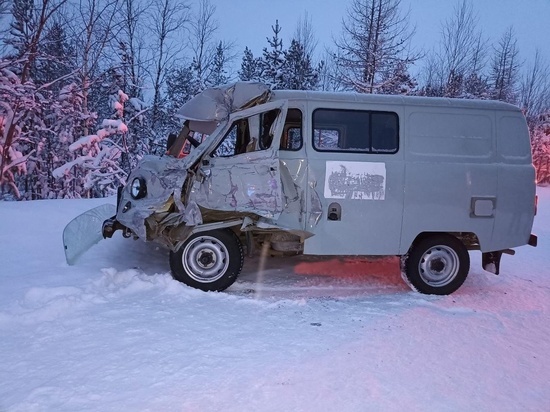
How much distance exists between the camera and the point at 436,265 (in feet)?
19.7

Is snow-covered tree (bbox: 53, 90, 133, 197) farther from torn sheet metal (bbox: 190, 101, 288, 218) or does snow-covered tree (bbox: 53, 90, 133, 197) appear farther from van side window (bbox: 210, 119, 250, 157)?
torn sheet metal (bbox: 190, 101, 288, 218)

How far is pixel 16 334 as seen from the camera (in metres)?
3.87

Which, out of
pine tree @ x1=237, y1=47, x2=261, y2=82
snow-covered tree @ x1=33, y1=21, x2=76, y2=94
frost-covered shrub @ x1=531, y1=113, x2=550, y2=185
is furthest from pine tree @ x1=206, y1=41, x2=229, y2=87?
frost-covered shrub @ x1=531, y1=113, x2=550, y2=185

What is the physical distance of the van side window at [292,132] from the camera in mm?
5598

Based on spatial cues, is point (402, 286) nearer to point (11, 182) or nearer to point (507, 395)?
point (507, 395)

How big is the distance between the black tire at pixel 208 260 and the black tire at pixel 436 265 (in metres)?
2.44

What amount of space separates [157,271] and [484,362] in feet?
14.0

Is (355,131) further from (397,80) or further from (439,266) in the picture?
(397,80)

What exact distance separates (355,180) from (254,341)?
8.61 feet

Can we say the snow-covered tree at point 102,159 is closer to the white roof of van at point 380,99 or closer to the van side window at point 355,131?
the white roof of van at point 380,99

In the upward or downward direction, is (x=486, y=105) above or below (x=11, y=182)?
above

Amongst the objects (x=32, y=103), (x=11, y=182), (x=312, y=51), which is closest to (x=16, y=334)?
(x=32, y=103)

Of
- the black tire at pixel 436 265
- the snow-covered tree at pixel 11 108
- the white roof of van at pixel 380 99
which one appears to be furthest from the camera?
the snow-covered tree at pixel 11 108

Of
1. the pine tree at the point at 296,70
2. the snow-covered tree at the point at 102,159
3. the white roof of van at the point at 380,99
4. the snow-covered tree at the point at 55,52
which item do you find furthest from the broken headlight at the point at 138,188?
the pine tree at the point at 296,70
